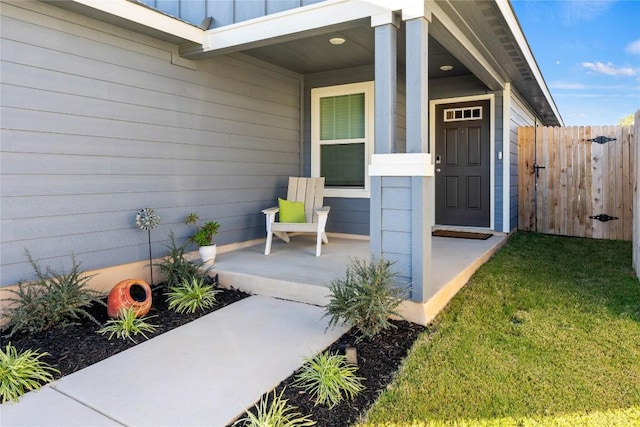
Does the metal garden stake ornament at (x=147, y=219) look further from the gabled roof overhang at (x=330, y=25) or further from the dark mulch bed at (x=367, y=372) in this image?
the dark mulch bed at (x=367, y=372)

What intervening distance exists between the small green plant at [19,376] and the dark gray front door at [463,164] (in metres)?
5.52

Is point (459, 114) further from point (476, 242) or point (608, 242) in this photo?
point (608, 242)

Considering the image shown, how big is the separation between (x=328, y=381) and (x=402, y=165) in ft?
5.21

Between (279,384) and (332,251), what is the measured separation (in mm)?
2686

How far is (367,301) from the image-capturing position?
2.70 metres

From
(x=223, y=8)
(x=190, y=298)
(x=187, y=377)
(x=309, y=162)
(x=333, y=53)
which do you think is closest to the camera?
(x=187, y=377)

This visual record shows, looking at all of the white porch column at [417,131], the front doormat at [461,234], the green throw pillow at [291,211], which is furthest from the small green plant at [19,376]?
the front doormat at [461,234]

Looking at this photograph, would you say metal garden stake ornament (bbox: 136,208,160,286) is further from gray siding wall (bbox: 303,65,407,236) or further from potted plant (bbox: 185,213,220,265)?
gray siding wall (bbox: 303,65,407,236)

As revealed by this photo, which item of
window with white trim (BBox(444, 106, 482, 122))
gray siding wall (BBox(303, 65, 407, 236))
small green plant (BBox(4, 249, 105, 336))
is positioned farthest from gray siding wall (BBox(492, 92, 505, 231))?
small green plant (BBox(4, 249, 105, 336))

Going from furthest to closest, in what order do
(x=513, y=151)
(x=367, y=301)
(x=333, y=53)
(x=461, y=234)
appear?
(x=513, y=151) → (x=461, y=234) → (x=333, y=53) → (x=367, y=301)

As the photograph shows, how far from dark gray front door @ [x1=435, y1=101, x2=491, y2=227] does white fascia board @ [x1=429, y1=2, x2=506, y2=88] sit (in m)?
0.70

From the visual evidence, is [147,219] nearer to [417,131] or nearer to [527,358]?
[417,131]

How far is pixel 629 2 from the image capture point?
23.0 meters

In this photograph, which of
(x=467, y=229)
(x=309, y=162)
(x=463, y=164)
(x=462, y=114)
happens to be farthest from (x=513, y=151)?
(x=309, y=162)
